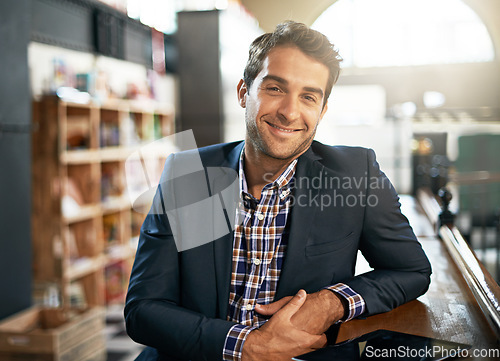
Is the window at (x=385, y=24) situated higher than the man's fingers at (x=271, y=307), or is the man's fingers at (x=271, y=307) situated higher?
the window at (x=385, y=24)

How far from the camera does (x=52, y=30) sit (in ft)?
13.5

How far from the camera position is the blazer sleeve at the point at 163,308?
1.22 m

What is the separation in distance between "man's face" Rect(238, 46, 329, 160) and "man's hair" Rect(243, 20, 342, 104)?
0.04 feet

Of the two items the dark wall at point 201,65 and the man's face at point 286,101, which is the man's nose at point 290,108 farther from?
the dark wall at point 201,65

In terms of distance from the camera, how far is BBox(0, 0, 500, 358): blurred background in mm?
1687

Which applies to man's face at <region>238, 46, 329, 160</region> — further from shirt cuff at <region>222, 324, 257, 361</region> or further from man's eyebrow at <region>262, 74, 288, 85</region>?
shirt cuff at <region>222, 324, 257, 361</region>

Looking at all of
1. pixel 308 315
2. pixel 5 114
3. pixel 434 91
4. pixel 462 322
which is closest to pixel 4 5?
pixel 5 114

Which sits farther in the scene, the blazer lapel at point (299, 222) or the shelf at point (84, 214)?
the shelf at point (84, 214)

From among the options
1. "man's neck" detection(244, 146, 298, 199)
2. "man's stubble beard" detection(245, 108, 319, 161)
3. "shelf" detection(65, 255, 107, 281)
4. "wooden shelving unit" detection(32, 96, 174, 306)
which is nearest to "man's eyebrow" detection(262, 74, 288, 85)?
"man's stubble beard" detection(245, 108, 319, 161)

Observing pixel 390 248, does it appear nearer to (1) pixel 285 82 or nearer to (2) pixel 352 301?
(2) pixel 352 301

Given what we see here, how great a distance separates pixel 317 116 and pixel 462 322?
0.57 meters

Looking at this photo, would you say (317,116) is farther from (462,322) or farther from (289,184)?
(462,322)

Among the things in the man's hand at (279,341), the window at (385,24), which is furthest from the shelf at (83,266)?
the man's hand at (279,341)

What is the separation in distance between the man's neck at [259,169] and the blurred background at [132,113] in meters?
0.18
